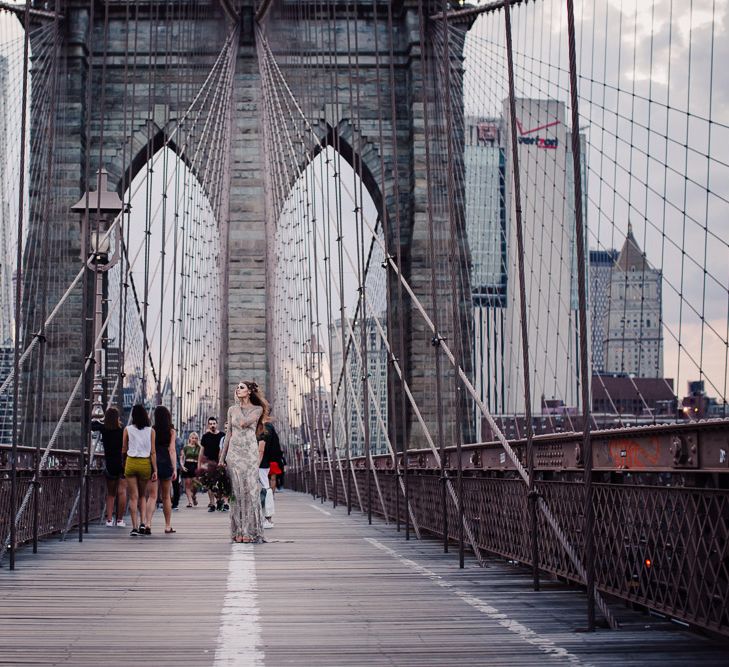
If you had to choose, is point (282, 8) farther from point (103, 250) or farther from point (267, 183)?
point (103, 250)

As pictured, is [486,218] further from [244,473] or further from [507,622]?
[507,622]

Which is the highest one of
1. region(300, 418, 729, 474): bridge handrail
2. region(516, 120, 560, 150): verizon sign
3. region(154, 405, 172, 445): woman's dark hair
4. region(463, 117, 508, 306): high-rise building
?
region(463, 117, 508, 306): high-rise building

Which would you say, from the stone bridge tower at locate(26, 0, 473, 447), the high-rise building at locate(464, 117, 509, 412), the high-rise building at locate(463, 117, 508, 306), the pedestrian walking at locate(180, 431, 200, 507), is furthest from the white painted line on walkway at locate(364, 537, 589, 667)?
the high-rise building at locate(463, 117, 508, 306)

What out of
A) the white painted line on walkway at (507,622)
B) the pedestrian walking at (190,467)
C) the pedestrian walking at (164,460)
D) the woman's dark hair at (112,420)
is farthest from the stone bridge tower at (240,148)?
the white painted line on walkway at (507,622)

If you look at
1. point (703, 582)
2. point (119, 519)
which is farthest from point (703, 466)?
point (119, 519)

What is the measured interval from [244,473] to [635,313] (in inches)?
308

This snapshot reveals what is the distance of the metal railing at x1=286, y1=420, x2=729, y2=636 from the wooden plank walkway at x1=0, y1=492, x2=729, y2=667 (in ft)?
0.49

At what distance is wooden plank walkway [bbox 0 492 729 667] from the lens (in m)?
4.64

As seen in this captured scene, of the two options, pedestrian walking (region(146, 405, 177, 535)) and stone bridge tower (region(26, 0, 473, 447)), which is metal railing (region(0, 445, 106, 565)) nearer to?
pedestrian walking (region(146, 405, 177, 535))

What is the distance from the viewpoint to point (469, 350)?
2958cm

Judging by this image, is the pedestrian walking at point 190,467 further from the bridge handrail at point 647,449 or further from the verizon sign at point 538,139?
the bridge handrail at point 647,449

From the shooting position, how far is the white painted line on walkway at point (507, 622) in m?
4.64

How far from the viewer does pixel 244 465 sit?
35.9 feet

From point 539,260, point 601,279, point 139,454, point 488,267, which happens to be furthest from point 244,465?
point 539,260
